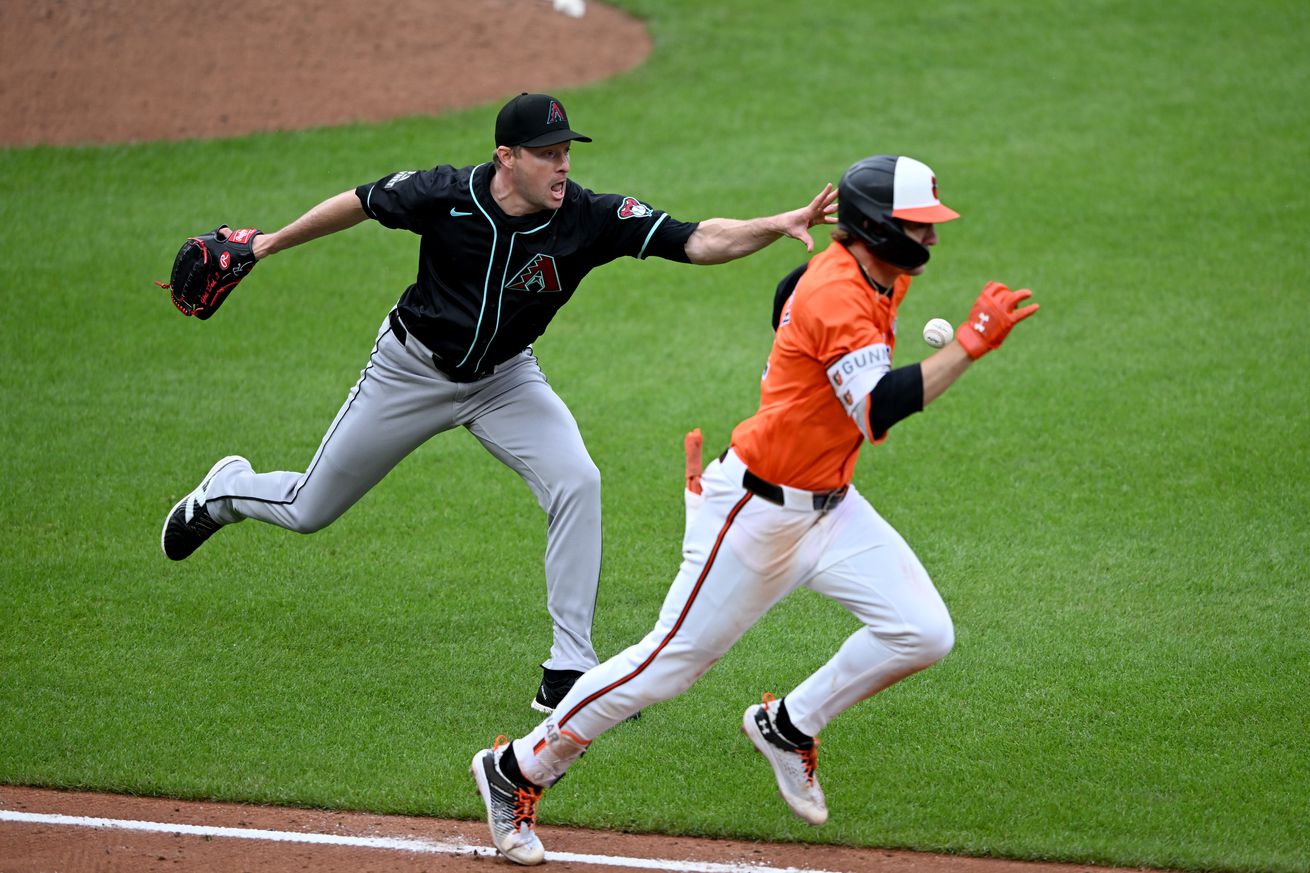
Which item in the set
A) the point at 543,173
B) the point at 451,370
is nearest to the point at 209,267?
the point at 451,370

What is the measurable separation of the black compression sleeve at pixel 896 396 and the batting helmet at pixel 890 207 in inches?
17.9

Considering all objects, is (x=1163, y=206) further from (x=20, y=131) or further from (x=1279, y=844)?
(x=20, y=131)

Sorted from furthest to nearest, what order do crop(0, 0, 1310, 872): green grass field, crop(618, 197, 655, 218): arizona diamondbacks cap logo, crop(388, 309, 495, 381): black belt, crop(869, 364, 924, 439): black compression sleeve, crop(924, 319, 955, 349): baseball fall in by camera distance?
crop(388, 309, 495, 381): black belt → crop(618, 197, 655, 218): arizona diamondbacks cap logo → crop(0, 0, 1310, 872): green grass field → crop(924, 319, 955, 349): baseball → crop(869, 364, 924, 439): black compression sleeve

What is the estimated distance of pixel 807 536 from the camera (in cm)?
458

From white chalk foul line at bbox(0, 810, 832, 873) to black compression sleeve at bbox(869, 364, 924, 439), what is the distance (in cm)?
159

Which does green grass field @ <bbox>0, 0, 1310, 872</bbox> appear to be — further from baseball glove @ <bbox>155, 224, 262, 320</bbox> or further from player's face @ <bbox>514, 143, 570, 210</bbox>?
player's face @ <bbox>514, 143, 570, 210</bbox>

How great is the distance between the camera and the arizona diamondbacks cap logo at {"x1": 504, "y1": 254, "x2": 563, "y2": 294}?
556cm

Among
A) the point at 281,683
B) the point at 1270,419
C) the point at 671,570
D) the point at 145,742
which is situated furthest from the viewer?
the point at 1270,419

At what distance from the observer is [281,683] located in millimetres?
6020

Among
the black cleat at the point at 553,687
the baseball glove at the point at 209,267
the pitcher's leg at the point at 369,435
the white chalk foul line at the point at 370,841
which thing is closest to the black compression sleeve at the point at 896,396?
the white chalk foul line at the point at 370,841

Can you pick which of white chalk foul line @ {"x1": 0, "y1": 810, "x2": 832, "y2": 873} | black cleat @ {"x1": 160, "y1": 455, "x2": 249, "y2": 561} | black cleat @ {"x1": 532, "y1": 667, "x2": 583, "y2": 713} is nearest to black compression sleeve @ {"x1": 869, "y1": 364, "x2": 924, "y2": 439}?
white chalk foul line @ {"x1": 0, "y1": 810, "x2": 832, "y2": 873}

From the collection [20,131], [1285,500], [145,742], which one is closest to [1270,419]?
[1285,500]

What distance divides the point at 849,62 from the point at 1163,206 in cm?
457

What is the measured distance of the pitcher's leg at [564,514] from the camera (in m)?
5.71
